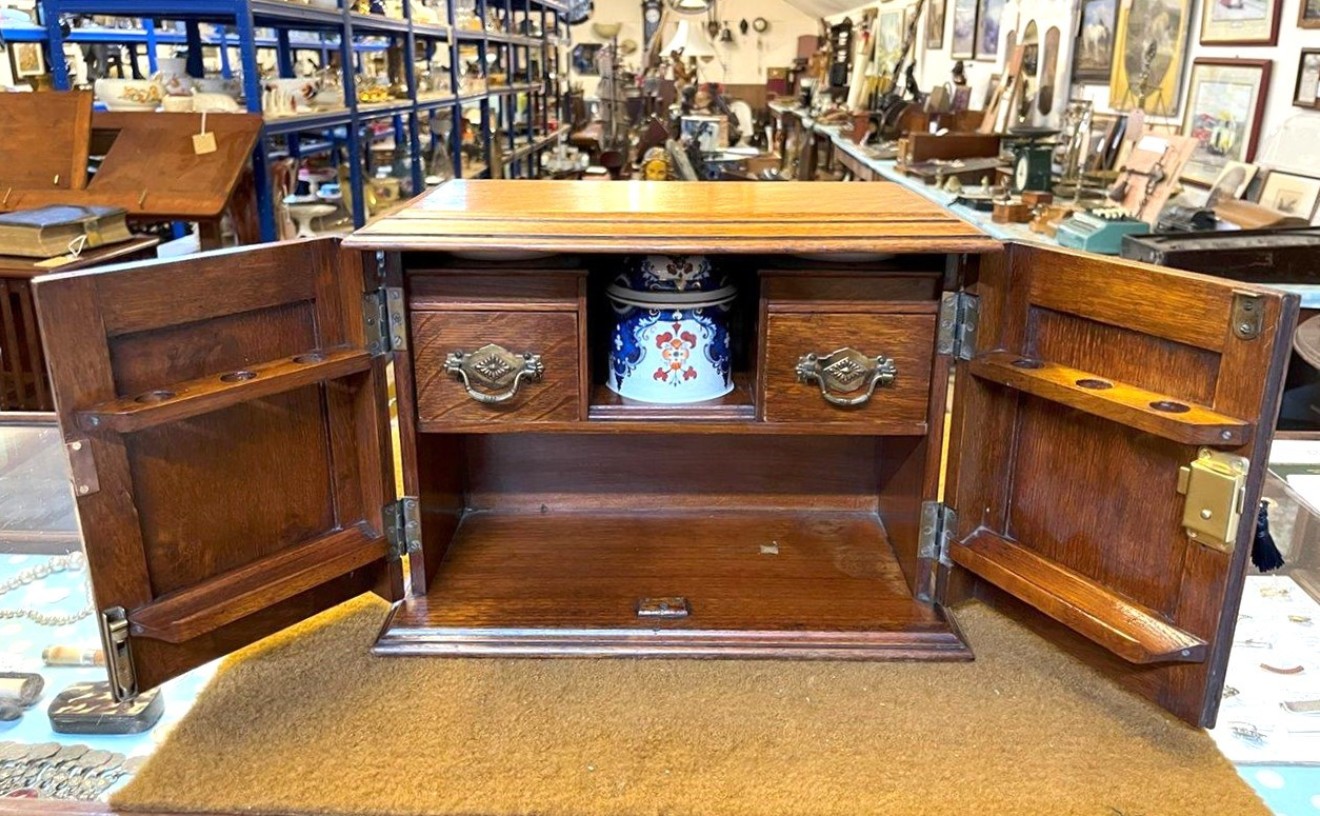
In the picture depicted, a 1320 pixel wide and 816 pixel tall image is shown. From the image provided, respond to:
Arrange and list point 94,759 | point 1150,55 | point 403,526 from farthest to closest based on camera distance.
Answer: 1. point 1150,55
2. point 403,526
3. point 94,759

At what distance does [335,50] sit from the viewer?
6.54 meters

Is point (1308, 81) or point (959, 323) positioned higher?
point (1308, 81)

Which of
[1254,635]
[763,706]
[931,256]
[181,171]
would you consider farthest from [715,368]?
[181,171]

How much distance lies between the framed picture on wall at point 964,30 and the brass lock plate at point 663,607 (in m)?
5.29

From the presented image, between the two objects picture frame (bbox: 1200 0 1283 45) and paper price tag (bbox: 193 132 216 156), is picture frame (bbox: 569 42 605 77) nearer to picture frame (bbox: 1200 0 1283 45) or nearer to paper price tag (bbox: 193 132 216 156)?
picture frame (bbox: 1200 0 1283 45)

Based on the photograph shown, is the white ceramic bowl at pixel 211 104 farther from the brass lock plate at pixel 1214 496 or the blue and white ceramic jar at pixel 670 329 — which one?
the brass lock plate at pixel 1214 496

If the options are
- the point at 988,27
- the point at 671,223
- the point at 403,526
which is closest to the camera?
the point at 671,223

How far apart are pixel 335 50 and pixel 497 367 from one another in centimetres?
614

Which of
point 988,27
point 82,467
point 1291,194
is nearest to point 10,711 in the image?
point 82,467

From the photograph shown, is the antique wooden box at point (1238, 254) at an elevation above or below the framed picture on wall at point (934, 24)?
below

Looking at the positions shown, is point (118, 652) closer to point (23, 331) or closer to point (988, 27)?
point (23, 331)

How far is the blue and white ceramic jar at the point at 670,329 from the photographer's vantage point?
1.23 m

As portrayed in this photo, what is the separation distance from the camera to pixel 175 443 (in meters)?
1.03

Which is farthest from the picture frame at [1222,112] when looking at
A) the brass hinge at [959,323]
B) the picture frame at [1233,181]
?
the brass hinge at [959,323]
